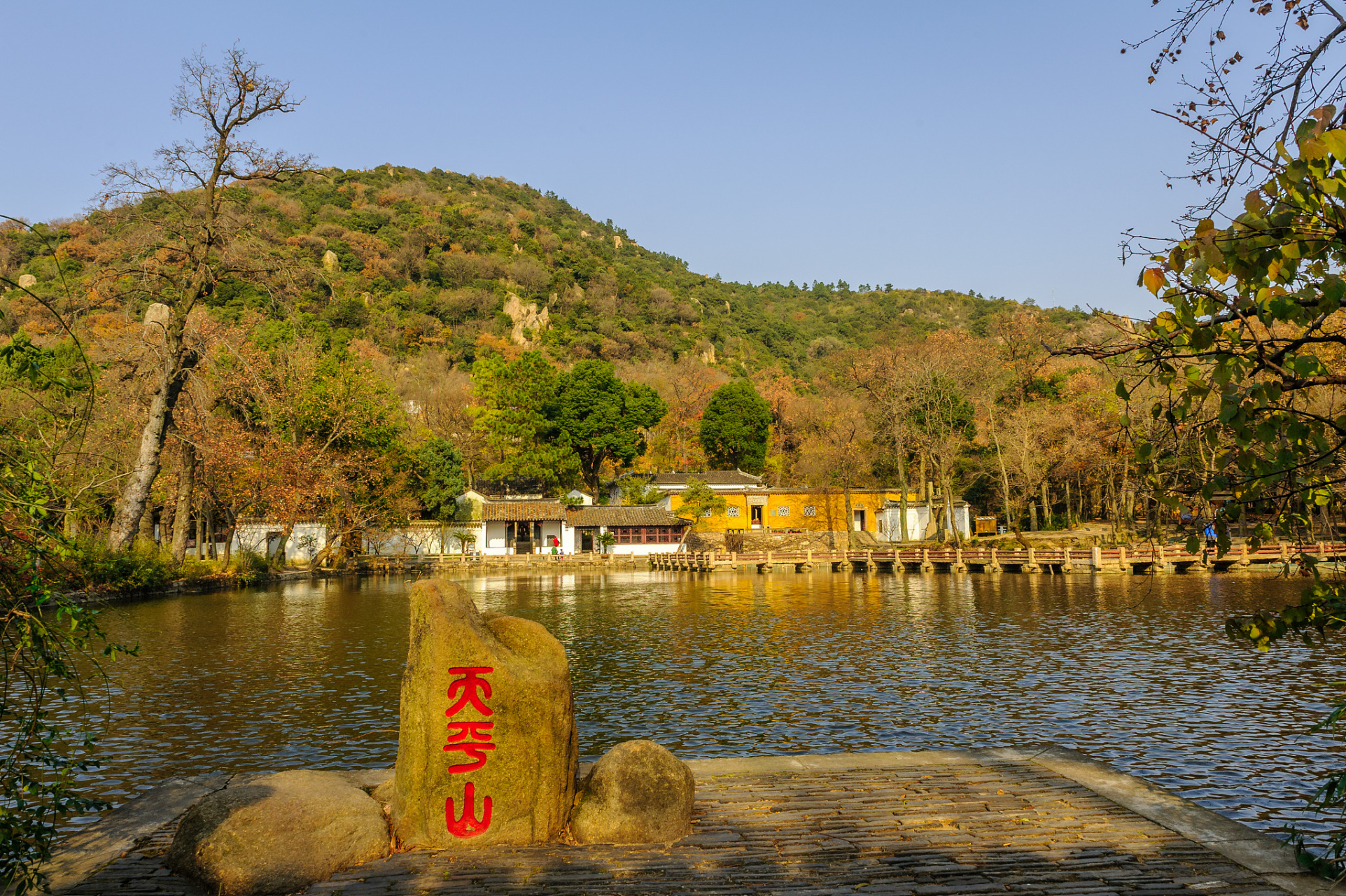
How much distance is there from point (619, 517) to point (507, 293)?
5044cm

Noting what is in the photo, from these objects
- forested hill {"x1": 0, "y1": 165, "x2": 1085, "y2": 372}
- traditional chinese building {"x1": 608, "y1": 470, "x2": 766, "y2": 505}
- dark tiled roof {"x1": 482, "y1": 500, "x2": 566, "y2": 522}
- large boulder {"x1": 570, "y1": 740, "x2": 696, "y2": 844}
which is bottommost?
large boulder {"x1": 570, "y1": 740, "x2": 696, "y2": 844}

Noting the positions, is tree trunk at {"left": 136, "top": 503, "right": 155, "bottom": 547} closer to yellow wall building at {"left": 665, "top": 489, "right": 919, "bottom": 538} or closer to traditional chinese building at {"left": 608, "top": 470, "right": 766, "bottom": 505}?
traditional chinese building at {"left": 608, "top": 470, "right": 766, "bottom": 505}

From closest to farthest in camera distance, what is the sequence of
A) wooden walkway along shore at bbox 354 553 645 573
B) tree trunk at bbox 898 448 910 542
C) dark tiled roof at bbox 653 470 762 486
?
1. wooden walkway along shore at bbox 354 553 645 573
2. tree trunk at bbox 898 448 910 542
3. dark tiled roof at bbox 653 470 762 486

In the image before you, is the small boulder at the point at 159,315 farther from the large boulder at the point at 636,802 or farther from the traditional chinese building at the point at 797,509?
the traditional chinese building at the point at 797,509

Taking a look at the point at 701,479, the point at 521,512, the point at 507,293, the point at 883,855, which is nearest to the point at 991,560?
the point at 701,479

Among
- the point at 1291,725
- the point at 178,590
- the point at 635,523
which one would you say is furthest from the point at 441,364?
the point at 1291,725

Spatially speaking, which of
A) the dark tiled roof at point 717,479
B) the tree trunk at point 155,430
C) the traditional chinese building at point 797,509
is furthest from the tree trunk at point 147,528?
the dark tiled roof at point 717,479

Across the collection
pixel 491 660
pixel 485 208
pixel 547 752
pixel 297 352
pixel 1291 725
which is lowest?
pixel 1291 725

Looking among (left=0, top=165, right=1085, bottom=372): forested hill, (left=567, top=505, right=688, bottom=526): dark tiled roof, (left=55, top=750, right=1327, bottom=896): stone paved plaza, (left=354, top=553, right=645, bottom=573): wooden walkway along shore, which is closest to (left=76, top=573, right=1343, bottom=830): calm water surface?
(left=55, top=750, right=1327, bottom=896): stone paved plaza

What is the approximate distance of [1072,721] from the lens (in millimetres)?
10695

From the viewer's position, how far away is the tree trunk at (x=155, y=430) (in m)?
22.3

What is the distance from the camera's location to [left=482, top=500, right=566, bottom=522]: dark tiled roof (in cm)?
4681

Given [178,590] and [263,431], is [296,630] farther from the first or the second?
[263,431]

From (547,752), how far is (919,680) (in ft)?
31.6
